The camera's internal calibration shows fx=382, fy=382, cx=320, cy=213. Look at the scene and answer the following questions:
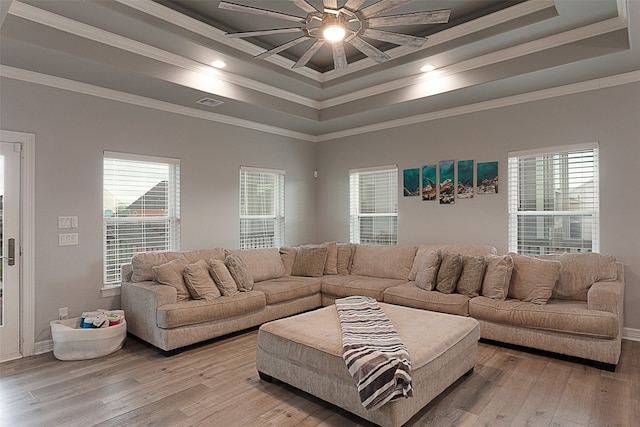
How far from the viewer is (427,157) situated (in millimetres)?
5402

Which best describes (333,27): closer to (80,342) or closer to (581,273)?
(581,273)

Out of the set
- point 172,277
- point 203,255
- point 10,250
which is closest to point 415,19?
point 172,277

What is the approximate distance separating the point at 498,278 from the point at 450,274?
0.49 metres

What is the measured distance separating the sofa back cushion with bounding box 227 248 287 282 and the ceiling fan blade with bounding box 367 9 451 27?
3252mm

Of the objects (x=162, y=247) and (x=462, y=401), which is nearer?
(x=462, y=401)

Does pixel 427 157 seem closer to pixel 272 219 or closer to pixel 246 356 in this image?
A: pixel 272 219

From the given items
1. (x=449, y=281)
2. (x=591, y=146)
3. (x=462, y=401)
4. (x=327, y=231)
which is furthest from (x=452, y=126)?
(x=462, y=401)

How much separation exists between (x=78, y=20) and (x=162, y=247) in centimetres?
261

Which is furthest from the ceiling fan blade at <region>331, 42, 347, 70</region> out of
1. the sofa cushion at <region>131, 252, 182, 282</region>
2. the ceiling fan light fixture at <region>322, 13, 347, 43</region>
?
the sofa cushion at <region>131, 252, 182, 282</region>

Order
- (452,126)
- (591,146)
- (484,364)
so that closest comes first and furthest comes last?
(484,364), (591,146), (452,126)

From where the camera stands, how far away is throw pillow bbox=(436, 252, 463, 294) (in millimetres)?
4180

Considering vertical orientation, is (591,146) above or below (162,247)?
above

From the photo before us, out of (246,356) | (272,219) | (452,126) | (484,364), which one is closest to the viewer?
(484,364)

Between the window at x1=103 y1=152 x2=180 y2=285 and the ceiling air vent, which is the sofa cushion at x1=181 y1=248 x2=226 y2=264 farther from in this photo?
the ceiling air vent
